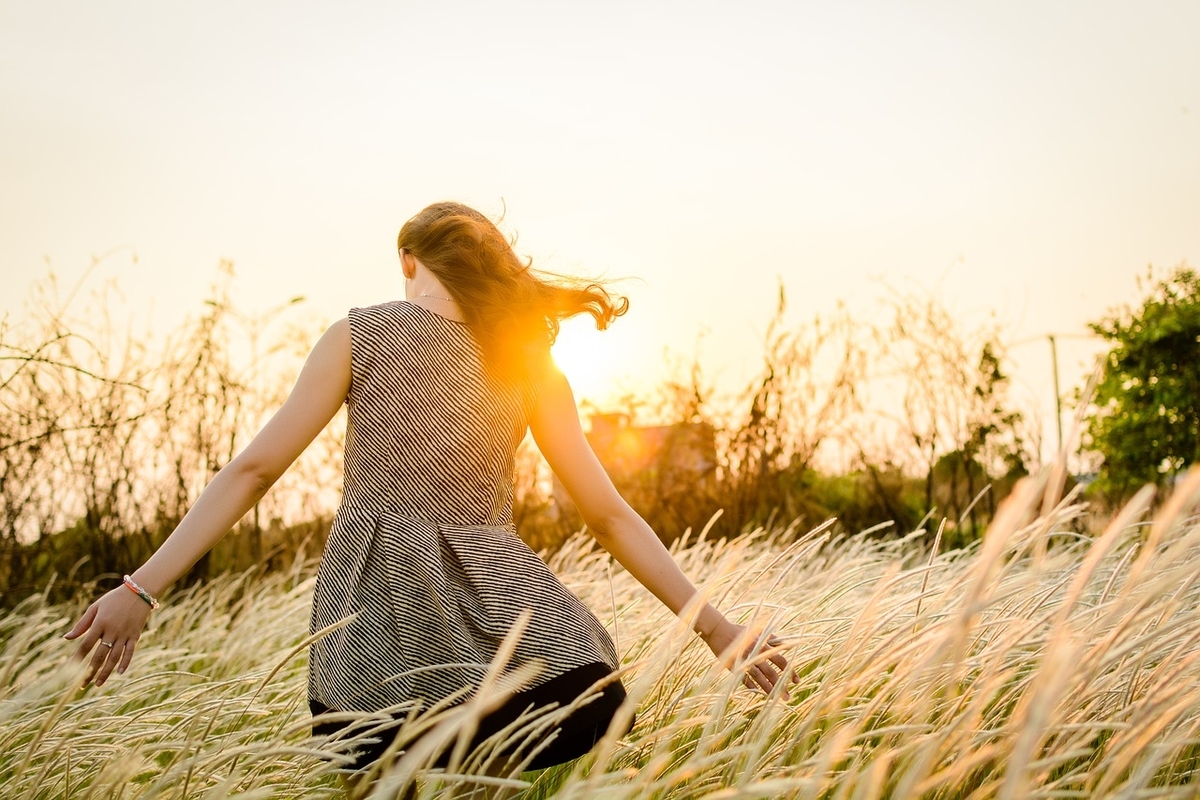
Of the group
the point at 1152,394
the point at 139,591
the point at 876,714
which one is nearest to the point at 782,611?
the point at 876,714

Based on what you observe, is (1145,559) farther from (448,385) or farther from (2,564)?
(2,564)

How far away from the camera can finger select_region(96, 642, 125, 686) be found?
1.38 m

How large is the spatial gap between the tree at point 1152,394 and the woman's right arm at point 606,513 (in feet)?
26.9

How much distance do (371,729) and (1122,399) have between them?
9.90 metres

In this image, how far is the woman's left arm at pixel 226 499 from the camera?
4.60ft

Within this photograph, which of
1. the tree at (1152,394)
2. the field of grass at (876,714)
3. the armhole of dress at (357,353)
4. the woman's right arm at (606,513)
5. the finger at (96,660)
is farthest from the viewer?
the tree at (1152,394)

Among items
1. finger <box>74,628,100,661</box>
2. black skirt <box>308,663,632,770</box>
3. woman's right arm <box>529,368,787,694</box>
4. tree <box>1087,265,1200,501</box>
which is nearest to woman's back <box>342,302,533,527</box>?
woman's right arm <box>529,368,787,694</box>

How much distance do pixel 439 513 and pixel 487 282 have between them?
1.46 ft

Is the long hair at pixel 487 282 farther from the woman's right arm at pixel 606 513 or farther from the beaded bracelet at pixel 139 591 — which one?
the beaded bracelet at pixel 139 591

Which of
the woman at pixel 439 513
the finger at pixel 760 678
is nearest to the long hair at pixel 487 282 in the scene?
the woman at pixel 439 513

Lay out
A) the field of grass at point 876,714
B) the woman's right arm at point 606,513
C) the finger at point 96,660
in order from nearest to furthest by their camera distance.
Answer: the field of grass at point 876,714
the finger at point 96,660
the woman's right arm at point 606,513

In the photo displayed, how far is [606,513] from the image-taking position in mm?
1780

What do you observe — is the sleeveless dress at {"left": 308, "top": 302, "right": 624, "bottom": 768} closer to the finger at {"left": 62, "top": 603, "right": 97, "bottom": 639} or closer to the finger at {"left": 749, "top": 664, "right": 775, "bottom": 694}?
the finger at {"left": 749, "top": 664, "right": 775, "bottom": 694}

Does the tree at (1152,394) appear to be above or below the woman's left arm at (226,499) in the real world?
below
